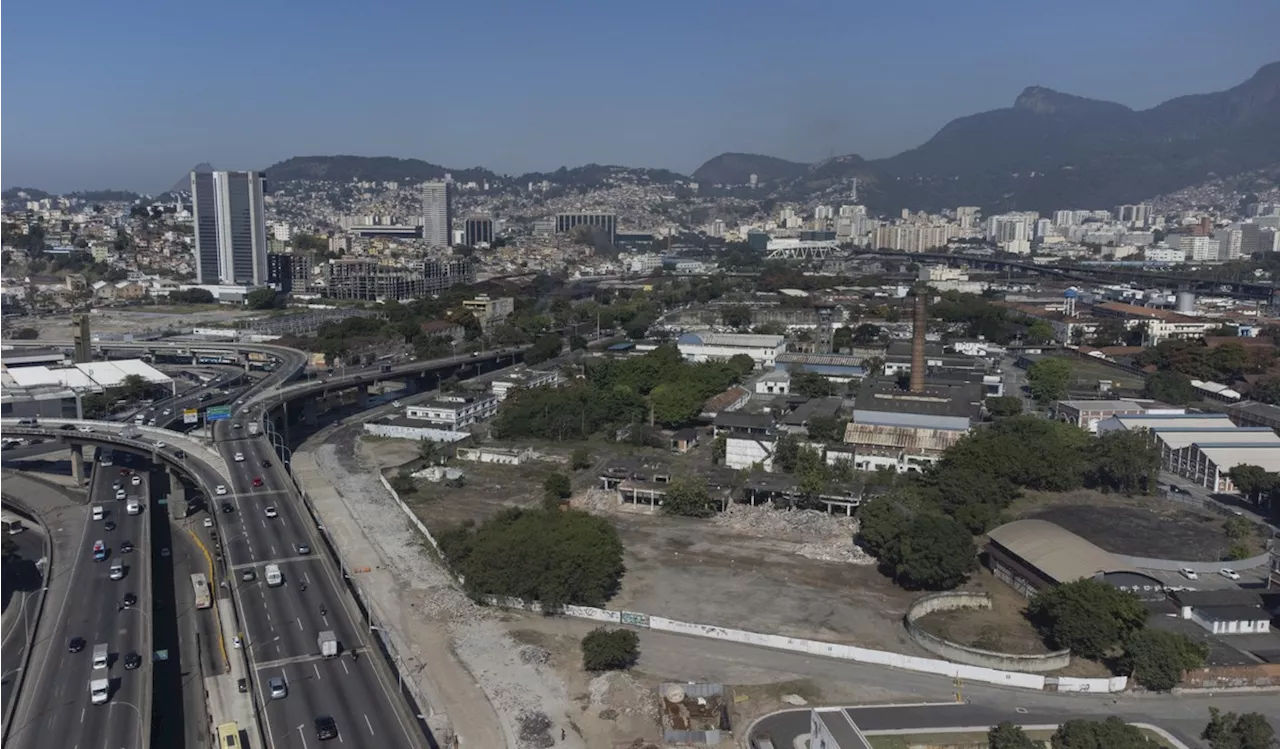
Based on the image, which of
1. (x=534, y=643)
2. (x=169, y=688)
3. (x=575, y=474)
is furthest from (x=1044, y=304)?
(x=169, y=688)

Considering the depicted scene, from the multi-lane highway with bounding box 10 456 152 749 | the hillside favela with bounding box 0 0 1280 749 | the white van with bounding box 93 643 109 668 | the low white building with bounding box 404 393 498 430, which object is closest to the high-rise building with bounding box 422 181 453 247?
the hillside favela with bounding box 0 0 1280 749

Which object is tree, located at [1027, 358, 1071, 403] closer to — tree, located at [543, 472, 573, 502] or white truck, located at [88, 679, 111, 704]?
tree, located at [543, 472, 573, 502]

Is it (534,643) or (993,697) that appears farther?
(534,643)

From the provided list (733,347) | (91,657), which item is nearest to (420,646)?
(91,657)

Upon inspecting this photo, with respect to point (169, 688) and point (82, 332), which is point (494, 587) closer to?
point (169, 688)

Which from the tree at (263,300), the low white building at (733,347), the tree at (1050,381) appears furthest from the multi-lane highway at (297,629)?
the tree at (263,300)

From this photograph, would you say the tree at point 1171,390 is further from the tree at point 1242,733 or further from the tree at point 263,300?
the tree at point 263,300
